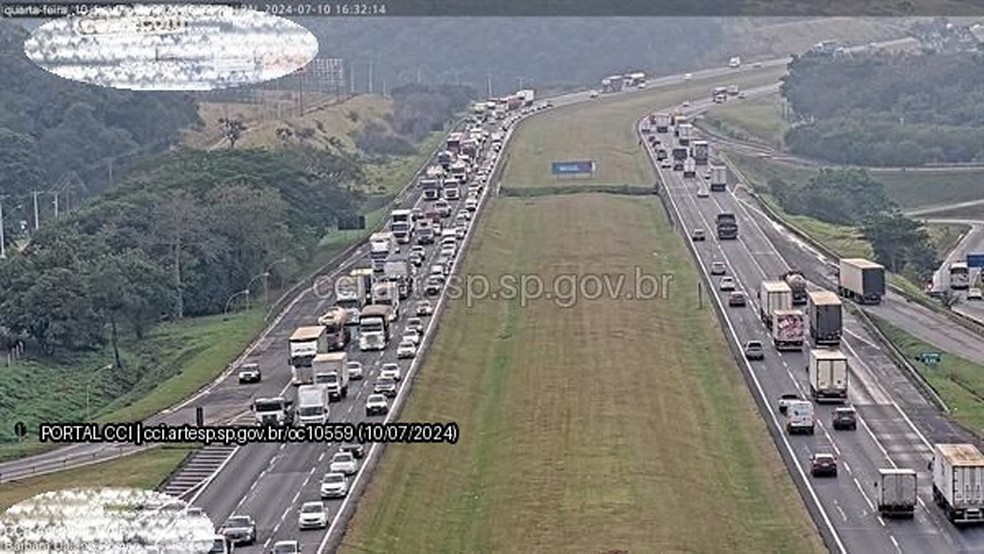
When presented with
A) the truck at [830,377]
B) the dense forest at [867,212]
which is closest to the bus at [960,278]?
the dense forest at [867,212]

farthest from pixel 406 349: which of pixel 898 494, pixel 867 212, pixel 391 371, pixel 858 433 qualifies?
pixel 867 212

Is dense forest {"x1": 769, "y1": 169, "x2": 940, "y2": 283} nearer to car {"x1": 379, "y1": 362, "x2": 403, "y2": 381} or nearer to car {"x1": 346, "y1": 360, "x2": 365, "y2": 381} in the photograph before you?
car {"x1": 379, "y1": 362, "x2": 403, "y2": 381}

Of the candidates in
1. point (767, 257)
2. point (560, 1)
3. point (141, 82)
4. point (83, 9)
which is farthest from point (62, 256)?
point (560, 1)

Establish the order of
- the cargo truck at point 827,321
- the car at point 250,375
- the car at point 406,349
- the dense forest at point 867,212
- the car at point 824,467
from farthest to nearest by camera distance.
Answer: the dense forest at point 867,212, the cargo truck at point 827,321, the car at point 406,349, the car at point 250,375, the car at point 824,467

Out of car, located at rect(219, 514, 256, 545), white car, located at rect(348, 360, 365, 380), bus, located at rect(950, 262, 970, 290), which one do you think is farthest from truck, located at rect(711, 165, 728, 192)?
car, located at rect(219, 514, 256, 545)

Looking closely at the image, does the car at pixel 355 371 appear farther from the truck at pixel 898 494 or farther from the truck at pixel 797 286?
the truck at pixel 898 494

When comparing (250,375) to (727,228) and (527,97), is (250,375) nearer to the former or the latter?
(727,228)
